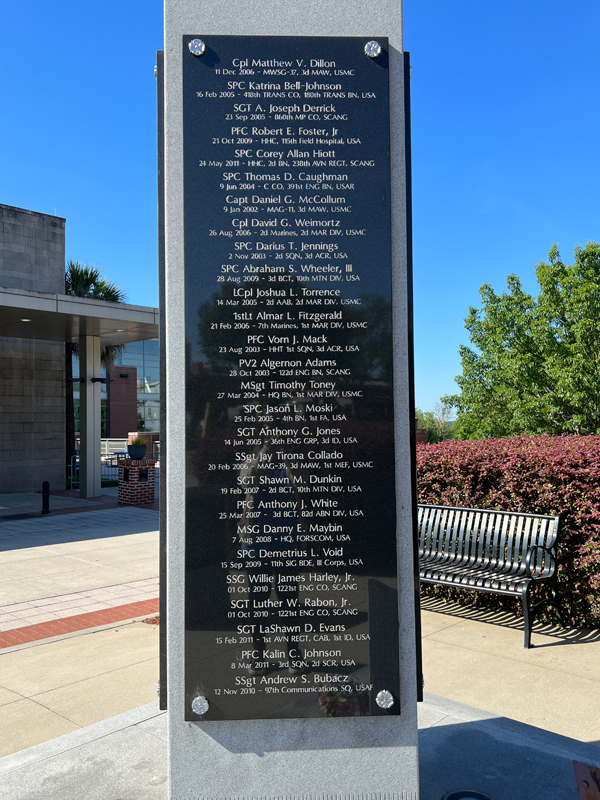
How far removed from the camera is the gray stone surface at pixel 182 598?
2678 millimetres

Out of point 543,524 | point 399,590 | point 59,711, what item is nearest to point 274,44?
point 399,590

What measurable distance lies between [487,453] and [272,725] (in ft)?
15.9

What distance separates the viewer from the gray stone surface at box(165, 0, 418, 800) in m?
2.68

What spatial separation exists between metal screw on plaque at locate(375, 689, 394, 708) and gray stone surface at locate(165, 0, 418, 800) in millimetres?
70

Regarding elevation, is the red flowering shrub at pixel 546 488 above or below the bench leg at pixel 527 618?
above

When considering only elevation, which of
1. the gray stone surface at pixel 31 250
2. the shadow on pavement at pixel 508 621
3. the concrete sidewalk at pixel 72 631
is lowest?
the concrete sidewalk at pixel 72 631

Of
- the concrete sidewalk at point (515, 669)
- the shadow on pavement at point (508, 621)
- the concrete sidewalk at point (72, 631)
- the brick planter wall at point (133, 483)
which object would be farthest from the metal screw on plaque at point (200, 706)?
the brick planter wall at point (133, 483)

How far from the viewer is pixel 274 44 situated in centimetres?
280

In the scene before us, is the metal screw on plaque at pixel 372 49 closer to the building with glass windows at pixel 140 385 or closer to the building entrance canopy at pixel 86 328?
the building entrance canopy at pixel 86 328

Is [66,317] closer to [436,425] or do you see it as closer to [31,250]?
[31,250]

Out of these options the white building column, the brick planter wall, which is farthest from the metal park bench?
the white building column

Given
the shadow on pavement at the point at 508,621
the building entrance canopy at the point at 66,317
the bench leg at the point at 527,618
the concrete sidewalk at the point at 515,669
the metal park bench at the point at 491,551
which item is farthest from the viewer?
the building entrance canopy at the point at 66,317

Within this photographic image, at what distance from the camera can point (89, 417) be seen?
1711 centimetres

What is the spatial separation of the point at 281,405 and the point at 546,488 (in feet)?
14.3
